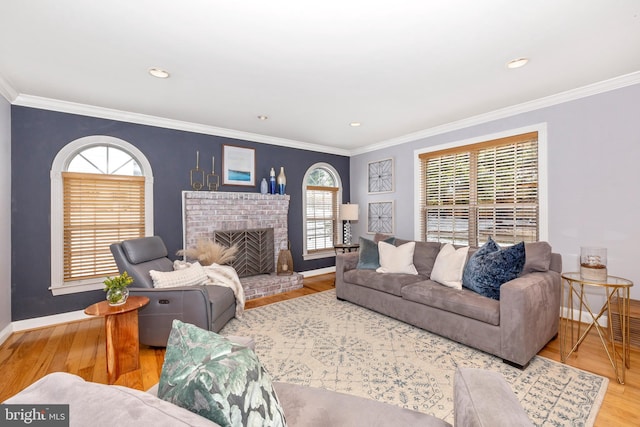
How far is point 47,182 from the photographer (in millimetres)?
3285

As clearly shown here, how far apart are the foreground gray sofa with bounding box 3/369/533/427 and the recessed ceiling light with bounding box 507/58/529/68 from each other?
2.56 meters

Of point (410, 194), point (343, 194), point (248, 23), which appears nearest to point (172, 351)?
point (248, 23)

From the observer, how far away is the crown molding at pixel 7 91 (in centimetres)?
278

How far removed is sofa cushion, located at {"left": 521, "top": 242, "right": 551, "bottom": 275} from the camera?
108 inches

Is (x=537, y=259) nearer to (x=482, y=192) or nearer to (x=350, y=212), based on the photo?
(x=482, y=192)

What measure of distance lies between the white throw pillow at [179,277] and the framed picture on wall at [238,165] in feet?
5.91

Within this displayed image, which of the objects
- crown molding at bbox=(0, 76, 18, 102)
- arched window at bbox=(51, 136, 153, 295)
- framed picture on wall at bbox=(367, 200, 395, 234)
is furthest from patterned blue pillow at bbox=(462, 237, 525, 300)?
crown molding at bbox=(0, 76, 18, 102)

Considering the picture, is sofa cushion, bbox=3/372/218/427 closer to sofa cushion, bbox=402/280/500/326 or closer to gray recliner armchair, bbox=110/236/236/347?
gray recliner armchair, bbox=110/236/236/347

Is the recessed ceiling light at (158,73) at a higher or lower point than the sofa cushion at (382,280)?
higher

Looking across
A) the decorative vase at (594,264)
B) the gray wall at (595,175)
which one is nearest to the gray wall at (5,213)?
the decorative vase at (594,264)

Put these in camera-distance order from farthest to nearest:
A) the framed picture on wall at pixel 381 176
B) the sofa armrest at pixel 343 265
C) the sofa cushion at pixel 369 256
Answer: the framed picture on wall at pixel 381 176
the sofa armrest at pixel 343 265
the sofa cushion at pixel 369 256

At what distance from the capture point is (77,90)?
3014 mm

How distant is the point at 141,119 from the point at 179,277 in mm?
2280

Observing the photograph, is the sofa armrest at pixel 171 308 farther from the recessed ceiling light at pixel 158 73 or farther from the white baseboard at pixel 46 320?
the recessed ceiling light at pixel 158 73
